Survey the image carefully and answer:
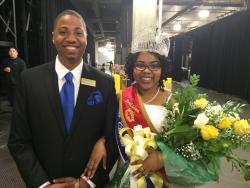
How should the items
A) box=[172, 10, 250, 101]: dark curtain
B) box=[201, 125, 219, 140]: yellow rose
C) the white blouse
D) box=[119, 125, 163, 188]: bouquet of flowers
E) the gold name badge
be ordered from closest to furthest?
box=[201, 125, 219, 140]: yellow rose
box=[119, 125, 163, 188]: bouquet of flowers
the gold name badge
the white blouse
box=[172, 10, 250, 101]: dark curtain

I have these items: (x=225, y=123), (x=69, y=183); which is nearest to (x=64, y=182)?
(x=69, y=183)

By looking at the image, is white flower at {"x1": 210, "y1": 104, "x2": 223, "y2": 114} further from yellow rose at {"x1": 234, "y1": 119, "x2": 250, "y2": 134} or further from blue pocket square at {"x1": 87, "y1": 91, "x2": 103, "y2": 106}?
blue pocket square at {"x1": 87, "y1": 91, "x2": 103, "y2": 106}

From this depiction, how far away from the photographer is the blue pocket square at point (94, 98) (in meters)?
1.30

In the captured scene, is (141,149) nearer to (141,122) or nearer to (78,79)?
(141,122)

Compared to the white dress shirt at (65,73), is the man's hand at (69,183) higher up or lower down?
lower down

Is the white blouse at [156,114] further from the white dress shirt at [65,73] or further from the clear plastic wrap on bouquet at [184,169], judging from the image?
the white dress shirt at [65,73]

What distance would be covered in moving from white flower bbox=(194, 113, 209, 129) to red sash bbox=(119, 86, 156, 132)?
1.14ft

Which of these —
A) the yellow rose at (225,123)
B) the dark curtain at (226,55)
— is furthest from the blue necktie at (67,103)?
the dark curtain at (226,55)

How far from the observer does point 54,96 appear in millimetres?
1259

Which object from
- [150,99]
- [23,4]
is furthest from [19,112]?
[23,4]

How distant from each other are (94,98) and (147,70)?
340mm

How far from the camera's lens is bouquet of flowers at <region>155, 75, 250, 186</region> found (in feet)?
3.83

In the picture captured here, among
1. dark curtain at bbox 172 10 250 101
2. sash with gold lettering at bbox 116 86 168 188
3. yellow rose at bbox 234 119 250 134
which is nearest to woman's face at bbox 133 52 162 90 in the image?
sash with gold lettering at bbox 116 86 168 188

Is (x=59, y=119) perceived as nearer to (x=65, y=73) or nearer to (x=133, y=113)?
(x=65, y=73)
